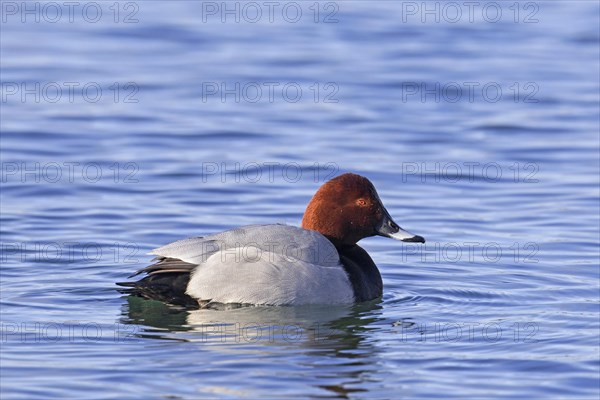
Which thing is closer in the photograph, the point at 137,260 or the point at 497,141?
the point at 137,260

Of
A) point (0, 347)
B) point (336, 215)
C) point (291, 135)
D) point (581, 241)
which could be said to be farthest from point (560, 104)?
point (0, 347)

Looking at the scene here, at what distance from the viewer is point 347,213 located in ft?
34.3

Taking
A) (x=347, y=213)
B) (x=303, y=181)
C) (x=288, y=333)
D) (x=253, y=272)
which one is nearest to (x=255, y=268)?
(x=253, y=272)

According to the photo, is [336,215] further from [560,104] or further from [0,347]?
[560,104]

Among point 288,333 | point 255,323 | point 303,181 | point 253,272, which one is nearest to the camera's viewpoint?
point 288,333

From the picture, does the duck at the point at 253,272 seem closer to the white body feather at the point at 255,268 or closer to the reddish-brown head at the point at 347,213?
the white body feather at the point at 255,268

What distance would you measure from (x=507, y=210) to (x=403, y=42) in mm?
8503

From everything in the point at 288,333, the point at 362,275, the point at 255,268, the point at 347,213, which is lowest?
the point at 288,333

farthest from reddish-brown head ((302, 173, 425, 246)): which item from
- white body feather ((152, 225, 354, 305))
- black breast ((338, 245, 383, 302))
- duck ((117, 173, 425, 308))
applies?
white body feather ((152, 225, 354, 305))

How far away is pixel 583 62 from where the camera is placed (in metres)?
20.0

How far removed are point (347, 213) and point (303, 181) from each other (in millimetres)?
3810

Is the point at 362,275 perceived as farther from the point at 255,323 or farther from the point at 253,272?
the point at 255,323

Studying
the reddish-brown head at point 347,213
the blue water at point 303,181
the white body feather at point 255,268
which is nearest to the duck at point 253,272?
the white body feather at point 255,268

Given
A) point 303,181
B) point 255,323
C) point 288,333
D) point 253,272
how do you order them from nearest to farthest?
1. point 288,333
2. point 255,323
3. point 253,272
4. point 303,181
